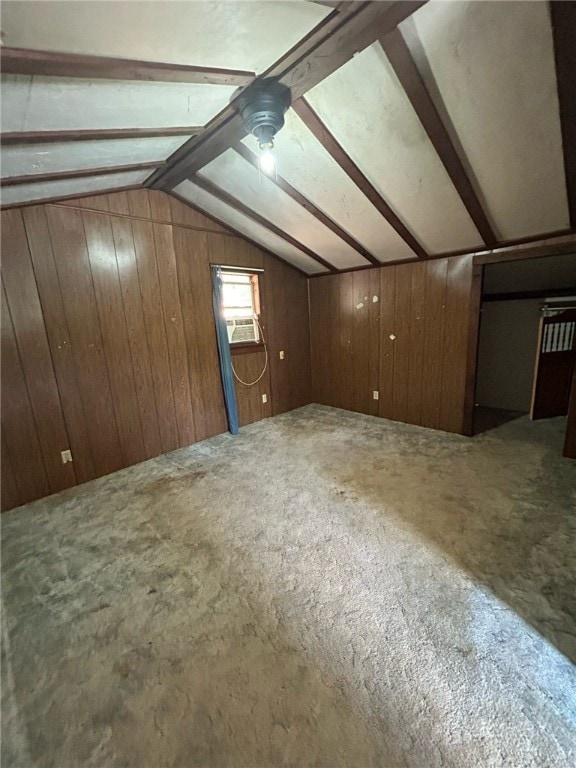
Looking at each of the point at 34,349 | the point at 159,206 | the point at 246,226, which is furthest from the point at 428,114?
the point at 34,349

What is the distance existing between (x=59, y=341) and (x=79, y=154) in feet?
4.82

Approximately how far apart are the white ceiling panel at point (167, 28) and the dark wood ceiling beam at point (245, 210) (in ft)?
4.99

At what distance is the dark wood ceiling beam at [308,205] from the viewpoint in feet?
7.54

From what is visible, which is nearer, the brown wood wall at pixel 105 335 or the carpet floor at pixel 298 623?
the carpet floor at pixel 298 623

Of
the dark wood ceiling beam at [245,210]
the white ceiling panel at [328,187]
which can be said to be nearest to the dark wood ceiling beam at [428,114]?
the white ceiling panel at [328,187]

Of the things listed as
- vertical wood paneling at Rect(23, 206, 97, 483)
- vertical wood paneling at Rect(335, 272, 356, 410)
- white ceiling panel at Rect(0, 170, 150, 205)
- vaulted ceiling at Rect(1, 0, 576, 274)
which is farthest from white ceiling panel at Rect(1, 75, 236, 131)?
vertical wood paneling at Rect(335, 272, 356, 410)

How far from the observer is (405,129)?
185cm

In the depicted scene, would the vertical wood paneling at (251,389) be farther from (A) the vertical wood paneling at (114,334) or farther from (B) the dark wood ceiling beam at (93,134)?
(B) the dark wood ceiling beam at (93,134)

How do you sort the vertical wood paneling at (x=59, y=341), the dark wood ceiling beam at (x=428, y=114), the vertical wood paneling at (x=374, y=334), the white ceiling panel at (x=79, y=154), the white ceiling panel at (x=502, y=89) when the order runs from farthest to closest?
the vertical wood paneling at (x=374, y=334) → the vertical wood paneling at (x=59, y=341) → the white ceiling panel at (x=79, y=154) → the dark wood ceiling beam at (x=428, y=114) → the white ceiling panel at (x=502, y=89)

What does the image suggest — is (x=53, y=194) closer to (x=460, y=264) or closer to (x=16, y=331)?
(x=16, y=331)

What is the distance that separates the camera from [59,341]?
8.83ft

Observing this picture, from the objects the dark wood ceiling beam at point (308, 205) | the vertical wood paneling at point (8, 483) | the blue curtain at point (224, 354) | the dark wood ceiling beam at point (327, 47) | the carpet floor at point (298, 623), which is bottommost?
the carpet floor at point (298, 623)

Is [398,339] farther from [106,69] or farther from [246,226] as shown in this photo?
[106,69]

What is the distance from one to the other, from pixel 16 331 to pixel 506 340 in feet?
18.3
